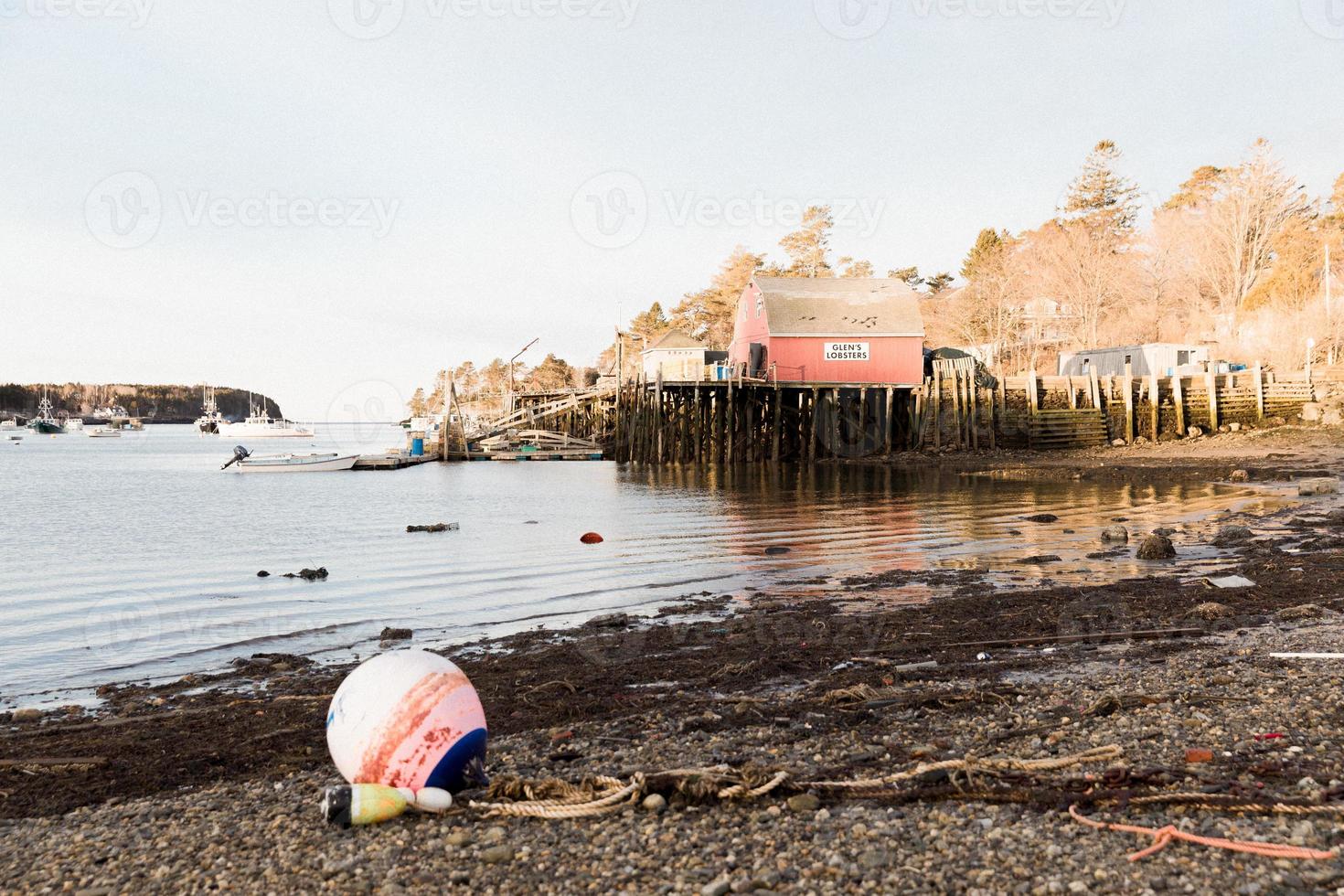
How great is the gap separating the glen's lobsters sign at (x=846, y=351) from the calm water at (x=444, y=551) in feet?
48.2

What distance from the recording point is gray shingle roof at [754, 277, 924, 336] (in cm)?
5350

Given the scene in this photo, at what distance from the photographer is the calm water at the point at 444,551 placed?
1259cm

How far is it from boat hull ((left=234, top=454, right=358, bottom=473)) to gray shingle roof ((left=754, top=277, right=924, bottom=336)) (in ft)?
86.7

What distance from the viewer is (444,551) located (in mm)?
20672

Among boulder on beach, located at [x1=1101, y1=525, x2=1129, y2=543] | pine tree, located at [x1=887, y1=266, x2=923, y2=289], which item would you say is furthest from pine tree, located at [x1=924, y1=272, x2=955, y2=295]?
boulder on beach, located at [x1=1101, y1=525, x2=1129, y2=543]

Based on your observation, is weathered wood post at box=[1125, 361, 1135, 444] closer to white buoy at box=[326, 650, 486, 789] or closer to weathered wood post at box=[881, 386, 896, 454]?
weathered wood post at box=[881, 386, 896, 454]

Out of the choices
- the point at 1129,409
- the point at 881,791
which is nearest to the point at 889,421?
the point at 1129,409

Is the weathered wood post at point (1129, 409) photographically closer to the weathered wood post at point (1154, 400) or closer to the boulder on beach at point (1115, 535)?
the weathered wood post at point (1154, 400)

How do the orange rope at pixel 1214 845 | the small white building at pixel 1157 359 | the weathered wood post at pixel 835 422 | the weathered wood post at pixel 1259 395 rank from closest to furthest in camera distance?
the orange rope at pixel 1214 845 < the weathered wood post at pixel 1259 395 < the weathered wood post at pixel 835 422 < the small white building at pixel 1157 359

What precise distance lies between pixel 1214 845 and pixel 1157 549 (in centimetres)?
1276

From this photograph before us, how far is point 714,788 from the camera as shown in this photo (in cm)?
527

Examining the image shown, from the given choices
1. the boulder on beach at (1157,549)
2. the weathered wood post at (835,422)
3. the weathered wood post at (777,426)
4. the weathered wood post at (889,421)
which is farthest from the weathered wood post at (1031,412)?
the boulder on beach at (1157,549)

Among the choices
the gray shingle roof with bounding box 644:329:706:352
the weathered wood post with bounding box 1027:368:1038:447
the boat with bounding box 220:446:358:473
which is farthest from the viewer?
the gray shingle roof with bounding box 644:329:706:352

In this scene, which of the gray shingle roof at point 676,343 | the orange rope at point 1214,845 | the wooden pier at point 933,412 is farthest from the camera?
the gray shingle roof at point 676,343
